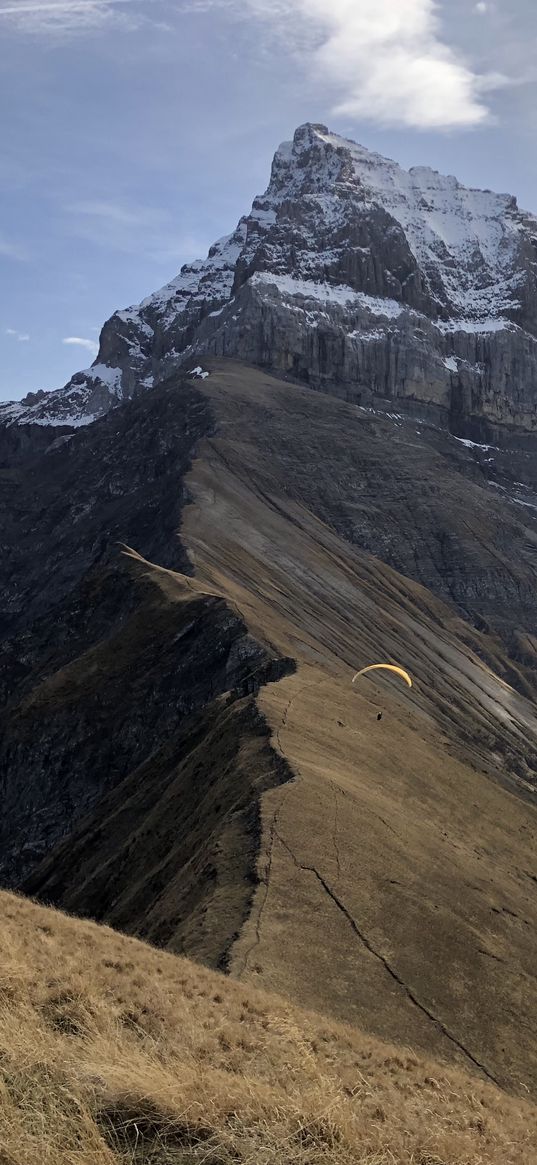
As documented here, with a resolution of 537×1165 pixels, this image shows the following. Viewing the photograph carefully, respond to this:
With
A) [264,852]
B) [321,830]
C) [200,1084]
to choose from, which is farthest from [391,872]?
[200,1084]

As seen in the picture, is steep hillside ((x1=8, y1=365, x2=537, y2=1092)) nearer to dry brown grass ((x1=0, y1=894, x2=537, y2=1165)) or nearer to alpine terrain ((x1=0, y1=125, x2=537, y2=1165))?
alpine terrain ((x1=0, y1=125, x2=537, y2=1165))

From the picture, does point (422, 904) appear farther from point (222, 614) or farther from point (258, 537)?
point (258, 537)

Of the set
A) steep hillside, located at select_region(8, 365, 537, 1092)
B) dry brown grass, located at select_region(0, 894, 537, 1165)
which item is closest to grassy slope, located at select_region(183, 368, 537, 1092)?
steep hillside, located at select_region(8, 365, 537, 1092)

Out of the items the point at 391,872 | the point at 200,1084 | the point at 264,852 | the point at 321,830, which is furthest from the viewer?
→ the point at 321,830

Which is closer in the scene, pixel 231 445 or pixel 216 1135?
pixel 216 1135

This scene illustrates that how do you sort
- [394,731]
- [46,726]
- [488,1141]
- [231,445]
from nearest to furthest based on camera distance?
1. [488,1141]
2. [394,731]
3. [46,726]
4. [231,445]

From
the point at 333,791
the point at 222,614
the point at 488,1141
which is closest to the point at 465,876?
the point at 333,791

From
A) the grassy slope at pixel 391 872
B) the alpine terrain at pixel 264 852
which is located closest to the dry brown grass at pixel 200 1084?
the alpine terrain at pixel 264 852

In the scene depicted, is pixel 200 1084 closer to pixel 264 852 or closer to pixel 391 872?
pixel 264 852
